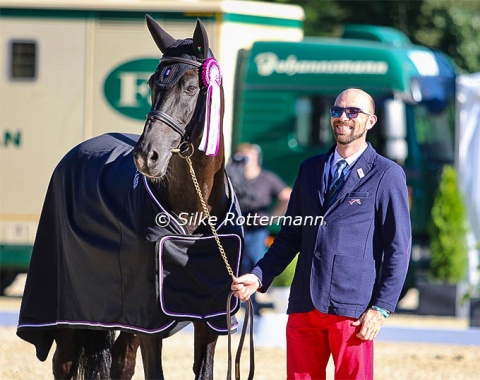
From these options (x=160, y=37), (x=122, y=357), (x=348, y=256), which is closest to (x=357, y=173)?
(x=348, y=256)

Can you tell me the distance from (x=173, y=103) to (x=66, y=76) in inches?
295

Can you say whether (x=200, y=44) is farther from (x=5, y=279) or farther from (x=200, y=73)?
(x=5, y=279)

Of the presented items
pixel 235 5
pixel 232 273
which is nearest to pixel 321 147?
pixel 235 5

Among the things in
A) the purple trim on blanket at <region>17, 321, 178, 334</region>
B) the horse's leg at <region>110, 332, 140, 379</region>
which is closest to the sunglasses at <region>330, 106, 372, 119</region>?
the purple trim on blanket at <region>17, 321, 178, 334</region>

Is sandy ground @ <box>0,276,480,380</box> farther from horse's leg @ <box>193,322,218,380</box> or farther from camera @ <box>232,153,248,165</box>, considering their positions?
horse's leg @ <box>193,322,218,380</box>

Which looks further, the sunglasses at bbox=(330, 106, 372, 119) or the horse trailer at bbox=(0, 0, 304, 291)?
the horse trailer at bbox=(0, 0, 304, 291)

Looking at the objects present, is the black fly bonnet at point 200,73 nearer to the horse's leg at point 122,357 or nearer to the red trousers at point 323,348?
the red trousers at point 323,348

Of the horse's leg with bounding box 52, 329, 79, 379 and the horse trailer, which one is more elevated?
the horse trailer

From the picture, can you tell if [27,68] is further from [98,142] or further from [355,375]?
[355,375]

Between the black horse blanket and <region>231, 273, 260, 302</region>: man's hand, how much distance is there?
44 centimetres

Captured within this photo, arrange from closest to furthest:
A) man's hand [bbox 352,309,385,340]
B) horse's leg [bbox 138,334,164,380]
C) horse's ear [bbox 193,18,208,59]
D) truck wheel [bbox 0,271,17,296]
Result: man's hand [bbox 352,309,385,340]
horse's ear [bbox 193,18,208,59]
horse's leg [bbox 138,334,164,380]
truck wheel [bbox 0,271,17,296]

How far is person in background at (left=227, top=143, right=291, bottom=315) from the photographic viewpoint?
35.1 feet

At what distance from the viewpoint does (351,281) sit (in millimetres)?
4699

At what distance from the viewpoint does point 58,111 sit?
1223 cm
